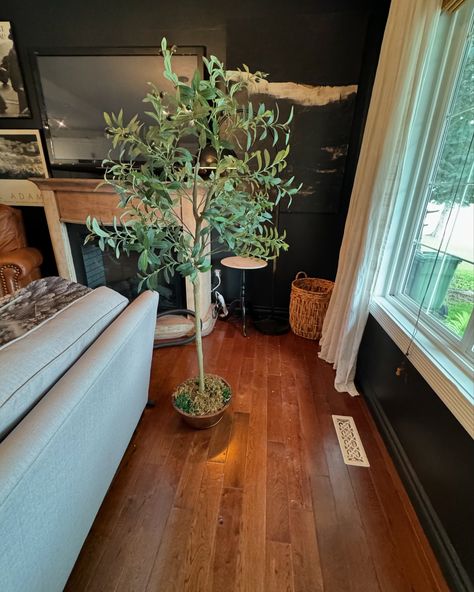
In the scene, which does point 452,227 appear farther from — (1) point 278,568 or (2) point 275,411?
(1) point 278,568

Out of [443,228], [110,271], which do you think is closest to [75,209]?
[110,271]

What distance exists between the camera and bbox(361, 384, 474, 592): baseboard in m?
0.93

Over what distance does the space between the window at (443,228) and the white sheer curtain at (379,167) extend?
8 cm

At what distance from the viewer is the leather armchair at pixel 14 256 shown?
2268 mm

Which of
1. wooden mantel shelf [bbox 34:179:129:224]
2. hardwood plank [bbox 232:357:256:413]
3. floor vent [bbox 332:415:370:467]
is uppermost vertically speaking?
wooden mantel shelf [bbox 34:179:129:224]

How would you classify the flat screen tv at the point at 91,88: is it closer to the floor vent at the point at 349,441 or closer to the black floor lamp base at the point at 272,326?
the black floor lamp base at the point at 272,326

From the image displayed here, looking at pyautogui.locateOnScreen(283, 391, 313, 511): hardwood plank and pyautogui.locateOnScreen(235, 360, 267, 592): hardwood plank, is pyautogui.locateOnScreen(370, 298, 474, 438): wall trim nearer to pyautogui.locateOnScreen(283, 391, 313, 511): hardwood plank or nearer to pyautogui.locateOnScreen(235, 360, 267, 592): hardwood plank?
pyautogui.locateOnScreen(283, 391, 313, 511): hardwood plank

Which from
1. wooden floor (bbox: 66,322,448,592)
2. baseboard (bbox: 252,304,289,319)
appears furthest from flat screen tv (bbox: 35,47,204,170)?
wooden floor (bbox: 66,322,448,592)

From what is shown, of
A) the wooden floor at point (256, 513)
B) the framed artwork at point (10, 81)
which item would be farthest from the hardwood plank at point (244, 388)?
the framed artwork at point (10, 81)

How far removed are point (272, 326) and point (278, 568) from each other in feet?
5.88

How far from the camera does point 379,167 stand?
1.51m

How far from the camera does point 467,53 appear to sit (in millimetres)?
1246

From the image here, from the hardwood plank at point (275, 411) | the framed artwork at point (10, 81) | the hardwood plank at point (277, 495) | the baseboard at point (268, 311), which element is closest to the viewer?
the hardwood plank at point (277, 495)

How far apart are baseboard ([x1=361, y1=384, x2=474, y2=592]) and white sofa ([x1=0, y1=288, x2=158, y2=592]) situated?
1.25 meters
